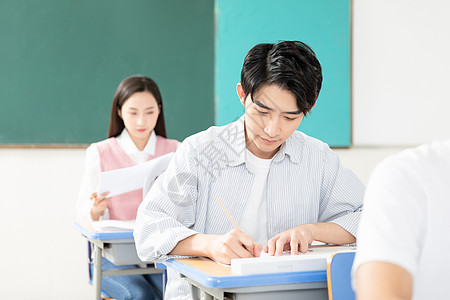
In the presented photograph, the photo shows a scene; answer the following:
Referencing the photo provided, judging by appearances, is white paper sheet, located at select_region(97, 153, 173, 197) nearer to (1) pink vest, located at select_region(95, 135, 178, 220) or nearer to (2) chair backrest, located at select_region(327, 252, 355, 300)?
(1) pink vest, located at select_region(95, 135, 178, 220)

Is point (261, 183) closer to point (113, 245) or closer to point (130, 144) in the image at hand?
point (113, 245)

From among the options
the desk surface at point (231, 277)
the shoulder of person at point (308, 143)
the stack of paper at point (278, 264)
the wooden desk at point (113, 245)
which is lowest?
the wooden desk at point (113, 245)

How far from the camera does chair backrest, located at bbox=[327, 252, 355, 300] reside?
122 cm

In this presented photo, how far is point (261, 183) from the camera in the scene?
169 cm

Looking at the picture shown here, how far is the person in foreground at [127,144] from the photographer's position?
9.40 ft

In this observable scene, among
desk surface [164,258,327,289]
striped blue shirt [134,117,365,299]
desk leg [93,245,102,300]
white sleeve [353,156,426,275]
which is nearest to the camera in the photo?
white sleeve [353,156,426,275]

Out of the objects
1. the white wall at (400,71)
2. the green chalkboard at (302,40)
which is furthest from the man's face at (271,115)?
the white wall at (400,71)

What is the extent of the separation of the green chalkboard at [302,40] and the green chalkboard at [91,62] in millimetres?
95

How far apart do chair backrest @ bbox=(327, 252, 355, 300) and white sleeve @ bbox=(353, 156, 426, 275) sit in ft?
1.56

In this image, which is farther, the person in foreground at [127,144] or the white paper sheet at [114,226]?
the person in foreground at [127,144]

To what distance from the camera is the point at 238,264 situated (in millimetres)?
1228

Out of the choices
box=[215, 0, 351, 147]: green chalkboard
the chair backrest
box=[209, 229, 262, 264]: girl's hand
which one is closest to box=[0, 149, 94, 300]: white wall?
box=[215, 0, 351, 147]: green chalkboard

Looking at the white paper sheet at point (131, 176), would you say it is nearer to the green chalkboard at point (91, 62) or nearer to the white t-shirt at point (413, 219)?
the green chalkboard at point (91, 62)

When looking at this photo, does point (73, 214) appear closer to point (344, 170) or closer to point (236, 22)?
point (236, 22)
